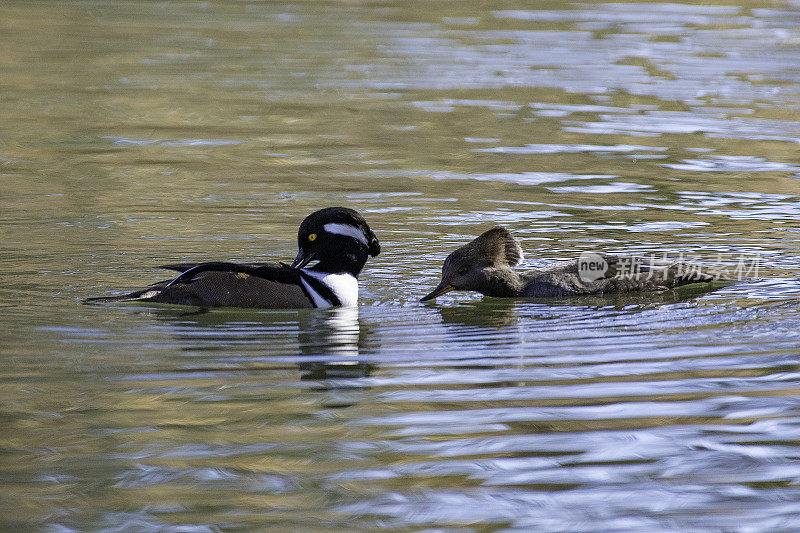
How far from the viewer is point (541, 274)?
29.4 ft

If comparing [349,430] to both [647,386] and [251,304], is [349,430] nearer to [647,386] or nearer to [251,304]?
[647,386]

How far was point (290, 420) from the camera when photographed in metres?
6.21

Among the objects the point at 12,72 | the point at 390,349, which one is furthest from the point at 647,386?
the point at 12,72

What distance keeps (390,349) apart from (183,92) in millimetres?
11175

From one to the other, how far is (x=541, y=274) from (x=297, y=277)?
178cm

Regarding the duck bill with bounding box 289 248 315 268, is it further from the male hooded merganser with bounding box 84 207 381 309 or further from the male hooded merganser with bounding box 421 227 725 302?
the male hooded merganser with bounding box 421 227 725 302

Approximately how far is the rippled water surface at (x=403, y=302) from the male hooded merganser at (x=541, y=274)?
191 millimetres

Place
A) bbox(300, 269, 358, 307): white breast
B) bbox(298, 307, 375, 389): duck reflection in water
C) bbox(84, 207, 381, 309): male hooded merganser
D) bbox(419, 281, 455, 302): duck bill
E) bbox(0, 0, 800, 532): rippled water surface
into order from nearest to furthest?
bbox(0, 0, 800, 532): rippled water surface, bbox(298, 307, 375, 389): duck reflection in water, bbox(84, 207, 381, 309): male hooded merganser, bbox(300, 269, 358, 307): white breast, bbox(419, 281, 455, 302): duck bill

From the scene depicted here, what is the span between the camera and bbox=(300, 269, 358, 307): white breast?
8508mm

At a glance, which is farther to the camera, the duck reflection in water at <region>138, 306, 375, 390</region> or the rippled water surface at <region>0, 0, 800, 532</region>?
the duck reflection in water at <region>138, 306, 375, 390</region>

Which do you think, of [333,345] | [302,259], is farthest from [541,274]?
[333,345]

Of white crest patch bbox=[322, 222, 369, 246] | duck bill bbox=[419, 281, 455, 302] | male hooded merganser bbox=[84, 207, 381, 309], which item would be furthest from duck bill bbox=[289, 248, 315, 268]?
duck bill bbox=[419, 281, 455, 302]

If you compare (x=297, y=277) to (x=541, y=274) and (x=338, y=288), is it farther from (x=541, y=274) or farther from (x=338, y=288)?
(x=541, y=274)

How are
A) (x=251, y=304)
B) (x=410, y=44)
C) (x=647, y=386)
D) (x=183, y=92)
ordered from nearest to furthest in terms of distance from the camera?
(x=647, y=386) < (x=251, y=304) < (x=183, y=92) < (x=410, y=44)
